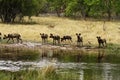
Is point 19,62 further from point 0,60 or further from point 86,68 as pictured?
point 86,68

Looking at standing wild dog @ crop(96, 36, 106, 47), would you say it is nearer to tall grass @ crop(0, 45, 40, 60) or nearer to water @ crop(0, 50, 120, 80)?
tall grass @ crop(0, 45, 40, 60)

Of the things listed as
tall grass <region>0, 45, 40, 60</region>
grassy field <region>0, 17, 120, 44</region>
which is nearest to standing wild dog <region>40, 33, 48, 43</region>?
grassy field <region>0, 17, 120, 44</region>

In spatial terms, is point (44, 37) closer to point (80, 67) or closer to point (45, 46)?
point (45, 46)

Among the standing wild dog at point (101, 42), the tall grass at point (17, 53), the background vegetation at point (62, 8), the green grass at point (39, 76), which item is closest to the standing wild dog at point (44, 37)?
the tall grass at point (17, 53)

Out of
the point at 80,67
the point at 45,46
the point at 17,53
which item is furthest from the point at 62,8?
the point at 80,67

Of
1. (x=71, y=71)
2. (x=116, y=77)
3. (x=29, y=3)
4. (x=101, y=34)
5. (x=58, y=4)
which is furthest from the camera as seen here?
(x=58, y=4)

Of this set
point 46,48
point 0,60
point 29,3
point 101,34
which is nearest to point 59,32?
point 101,34

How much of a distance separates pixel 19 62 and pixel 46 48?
12.7 metres

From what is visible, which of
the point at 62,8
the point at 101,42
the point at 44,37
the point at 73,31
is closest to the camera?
the point at 101,42

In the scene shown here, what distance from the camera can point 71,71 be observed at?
27.5 metres

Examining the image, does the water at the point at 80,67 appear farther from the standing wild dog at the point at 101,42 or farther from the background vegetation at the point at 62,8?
the background vegetation at the point at 62,8

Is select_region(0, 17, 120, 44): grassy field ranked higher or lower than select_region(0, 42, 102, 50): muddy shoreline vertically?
higher

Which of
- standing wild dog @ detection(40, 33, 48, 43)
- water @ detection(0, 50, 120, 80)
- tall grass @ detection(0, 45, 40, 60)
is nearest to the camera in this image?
water @ detection(0, 50, 120, 80)

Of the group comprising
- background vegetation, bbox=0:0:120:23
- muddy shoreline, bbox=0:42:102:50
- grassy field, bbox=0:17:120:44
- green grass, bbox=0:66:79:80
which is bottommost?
muddy shoreline, bbox=0:42:102:50
